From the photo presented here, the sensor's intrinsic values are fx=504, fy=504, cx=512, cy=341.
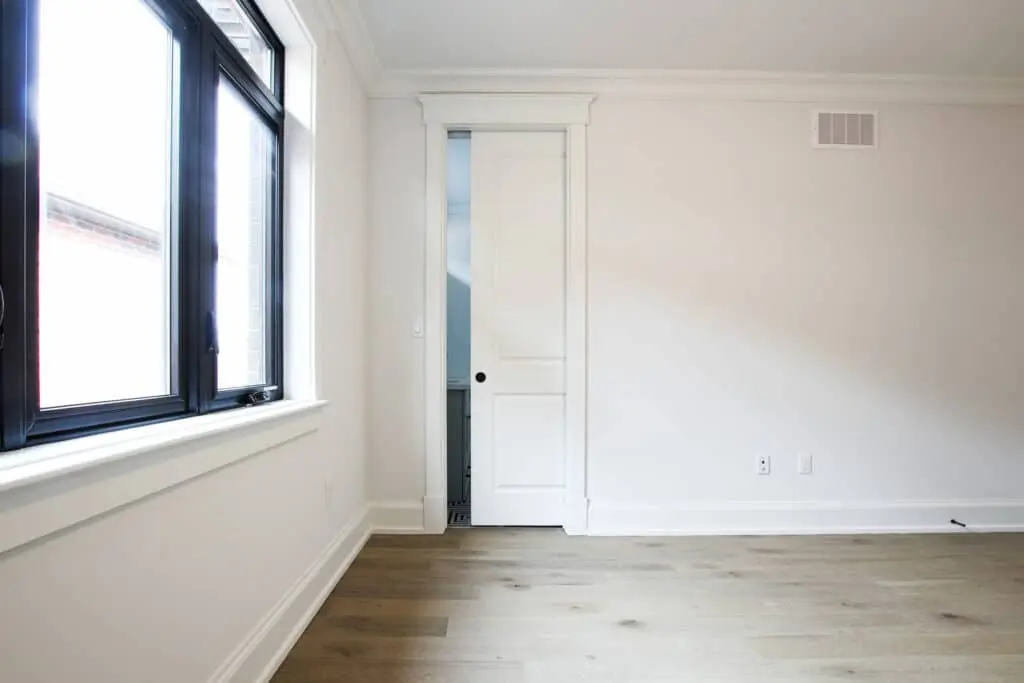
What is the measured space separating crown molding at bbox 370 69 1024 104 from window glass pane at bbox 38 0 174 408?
1.64 meters

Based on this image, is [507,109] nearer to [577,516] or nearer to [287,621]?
[577,516]

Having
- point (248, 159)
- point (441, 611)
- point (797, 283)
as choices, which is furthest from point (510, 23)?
point (441, 611)

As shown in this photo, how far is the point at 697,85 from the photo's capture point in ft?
9.12

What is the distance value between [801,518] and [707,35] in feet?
8.44

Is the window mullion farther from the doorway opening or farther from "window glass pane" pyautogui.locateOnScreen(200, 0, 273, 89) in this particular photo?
the doorway opening

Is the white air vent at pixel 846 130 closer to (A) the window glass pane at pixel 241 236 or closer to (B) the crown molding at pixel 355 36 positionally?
(B) the crown molding at pixel 355 36

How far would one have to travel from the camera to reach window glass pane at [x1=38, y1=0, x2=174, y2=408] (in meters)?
0.98

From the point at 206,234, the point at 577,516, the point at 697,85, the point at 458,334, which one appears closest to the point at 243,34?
the point at 206,234

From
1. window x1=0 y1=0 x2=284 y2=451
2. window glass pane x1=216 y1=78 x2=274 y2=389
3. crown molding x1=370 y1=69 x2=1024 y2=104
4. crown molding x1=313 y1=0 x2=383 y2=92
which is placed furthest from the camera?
crown molding x1=370 y1=69 x2=1024 y2=104

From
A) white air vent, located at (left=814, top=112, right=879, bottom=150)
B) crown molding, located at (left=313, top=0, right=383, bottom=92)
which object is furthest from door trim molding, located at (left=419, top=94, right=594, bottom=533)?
white air vent, located at (left=814, top=112, right=879, bottom=150)

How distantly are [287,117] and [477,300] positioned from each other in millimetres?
1290

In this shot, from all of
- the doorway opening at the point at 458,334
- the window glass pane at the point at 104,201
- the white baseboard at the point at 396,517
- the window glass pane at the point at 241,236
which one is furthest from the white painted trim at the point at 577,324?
the window glass pane at the point at 104,201

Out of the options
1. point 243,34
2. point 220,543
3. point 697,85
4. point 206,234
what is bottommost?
point 220,543

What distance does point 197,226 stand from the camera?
1.39 meters
